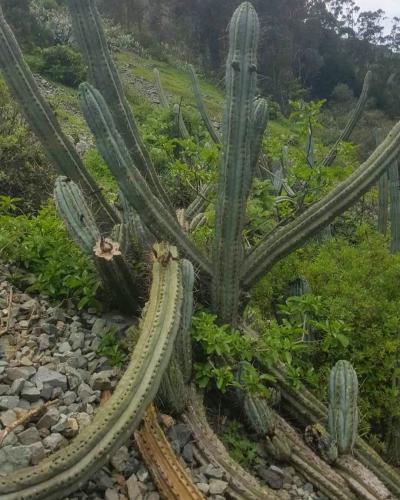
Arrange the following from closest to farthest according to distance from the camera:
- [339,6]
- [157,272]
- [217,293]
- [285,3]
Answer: [157,272], [217,293], [285,3], [339,6]

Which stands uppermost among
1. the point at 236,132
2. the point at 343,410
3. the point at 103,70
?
the point at 103,70

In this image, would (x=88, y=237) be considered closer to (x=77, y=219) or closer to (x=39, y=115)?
(x=77, y=219)

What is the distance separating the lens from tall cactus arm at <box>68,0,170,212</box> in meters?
4.18

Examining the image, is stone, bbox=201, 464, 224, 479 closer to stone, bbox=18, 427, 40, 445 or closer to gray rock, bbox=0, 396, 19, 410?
stone, bbox=18, 427, 40, 445

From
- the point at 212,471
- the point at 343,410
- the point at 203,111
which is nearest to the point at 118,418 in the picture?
the point at 212,471

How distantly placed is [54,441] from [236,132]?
7.48 feet

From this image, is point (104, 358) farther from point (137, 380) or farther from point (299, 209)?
point (299, 209)

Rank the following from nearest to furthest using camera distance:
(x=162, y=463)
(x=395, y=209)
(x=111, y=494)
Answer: (x=111, y=494), (x=162, y=463), (x=395, y=209)

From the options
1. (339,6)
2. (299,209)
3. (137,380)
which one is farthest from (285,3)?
(137,380)

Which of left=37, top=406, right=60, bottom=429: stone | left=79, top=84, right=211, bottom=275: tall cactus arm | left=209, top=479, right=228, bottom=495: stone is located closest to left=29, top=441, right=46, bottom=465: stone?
left=37, top=406, right=60, bottom=429: stone

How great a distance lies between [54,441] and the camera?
3.00 meters

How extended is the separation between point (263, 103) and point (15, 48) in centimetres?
195

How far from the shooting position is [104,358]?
3752 millimetres

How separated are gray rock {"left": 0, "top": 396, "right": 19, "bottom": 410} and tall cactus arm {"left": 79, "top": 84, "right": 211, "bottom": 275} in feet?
4.99
